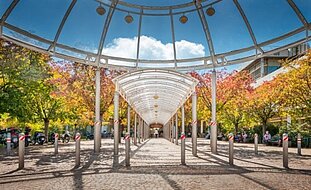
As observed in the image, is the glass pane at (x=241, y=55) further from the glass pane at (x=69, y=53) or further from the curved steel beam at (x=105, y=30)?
the glass pane at (x=69, y=53)

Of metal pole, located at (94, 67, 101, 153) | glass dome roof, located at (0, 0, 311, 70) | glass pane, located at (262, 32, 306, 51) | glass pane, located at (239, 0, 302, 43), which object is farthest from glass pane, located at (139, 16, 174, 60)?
glass pane, located at (262, 32, 306, 51)

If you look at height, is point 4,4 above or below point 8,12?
above

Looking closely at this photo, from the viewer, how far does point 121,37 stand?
16.3 metres

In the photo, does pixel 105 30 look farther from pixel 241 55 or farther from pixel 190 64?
pixel 241 55

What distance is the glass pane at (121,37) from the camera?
15266 millimetres

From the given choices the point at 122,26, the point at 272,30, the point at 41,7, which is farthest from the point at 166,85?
the point at 41,7

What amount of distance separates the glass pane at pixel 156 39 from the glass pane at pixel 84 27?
2.00 meters

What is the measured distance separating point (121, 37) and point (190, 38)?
125 inches

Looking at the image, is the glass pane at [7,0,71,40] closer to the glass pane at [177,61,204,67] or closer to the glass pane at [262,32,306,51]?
the glass pane at [177,61,204,67]

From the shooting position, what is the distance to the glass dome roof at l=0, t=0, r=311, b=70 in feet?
41.5

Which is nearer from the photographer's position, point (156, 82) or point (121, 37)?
point (121, 37)

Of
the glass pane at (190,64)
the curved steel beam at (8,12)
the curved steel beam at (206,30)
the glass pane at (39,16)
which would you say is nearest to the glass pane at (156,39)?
the glass pane at (190,64)

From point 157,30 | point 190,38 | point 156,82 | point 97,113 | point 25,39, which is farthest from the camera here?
point 156,82

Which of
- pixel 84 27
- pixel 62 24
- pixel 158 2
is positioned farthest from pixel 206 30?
pixel 62 24
